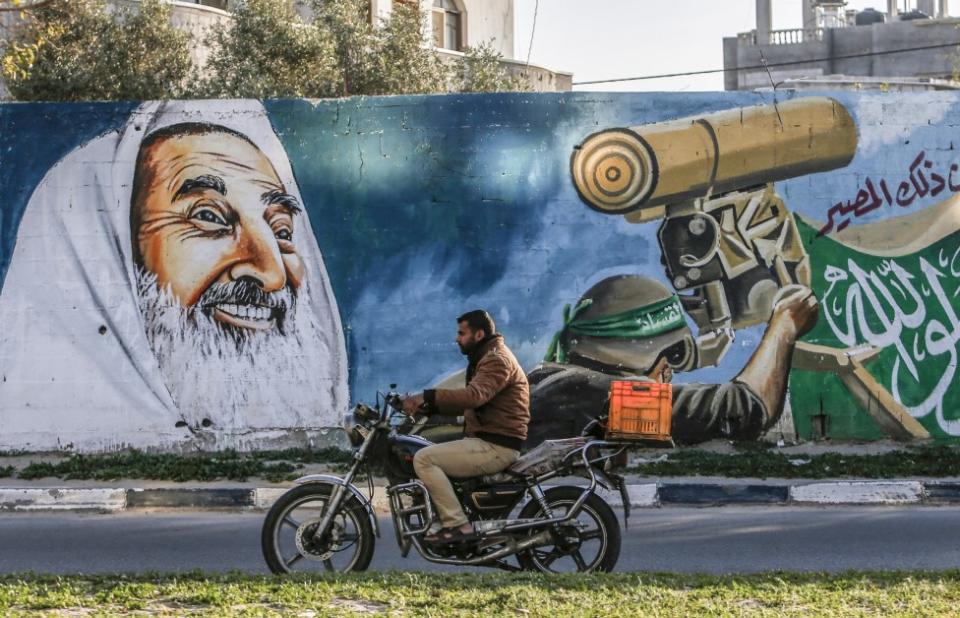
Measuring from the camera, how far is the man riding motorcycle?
682 cm

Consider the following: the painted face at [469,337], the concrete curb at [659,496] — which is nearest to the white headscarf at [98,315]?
the concrete curb at [659,496]

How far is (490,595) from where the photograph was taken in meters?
6.01

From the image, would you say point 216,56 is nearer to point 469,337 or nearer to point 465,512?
point 469,337

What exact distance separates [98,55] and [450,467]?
12.3 meters

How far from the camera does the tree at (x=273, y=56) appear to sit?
18.1 metres

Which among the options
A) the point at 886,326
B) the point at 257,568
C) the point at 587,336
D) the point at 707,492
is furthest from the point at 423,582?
the point at 886,326

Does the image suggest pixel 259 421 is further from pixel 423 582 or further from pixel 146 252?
pixel 423 582

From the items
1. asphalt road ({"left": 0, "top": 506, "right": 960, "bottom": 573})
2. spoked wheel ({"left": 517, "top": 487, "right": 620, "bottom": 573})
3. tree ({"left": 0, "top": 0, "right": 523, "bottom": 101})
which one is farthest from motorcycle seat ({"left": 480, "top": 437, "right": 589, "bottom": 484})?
tree ({"left": 0, "top": 0, "right": 523, "bottom": 101})

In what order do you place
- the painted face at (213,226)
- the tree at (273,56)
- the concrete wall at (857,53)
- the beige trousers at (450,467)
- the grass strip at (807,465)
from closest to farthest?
the beige trousers at (450,467), the grass strip at (807,465), the painted face at (213,226), the tree at (273,56), the concrete wall at (857,53)

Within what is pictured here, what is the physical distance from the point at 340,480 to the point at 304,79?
12.4 metres

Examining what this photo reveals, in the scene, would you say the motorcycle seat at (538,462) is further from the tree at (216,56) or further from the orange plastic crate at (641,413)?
the tree at (216,56)

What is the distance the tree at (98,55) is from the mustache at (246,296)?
6.53 m

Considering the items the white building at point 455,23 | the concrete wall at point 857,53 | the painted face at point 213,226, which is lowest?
the painted face at point 213,226

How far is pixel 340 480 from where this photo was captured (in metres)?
6.89
